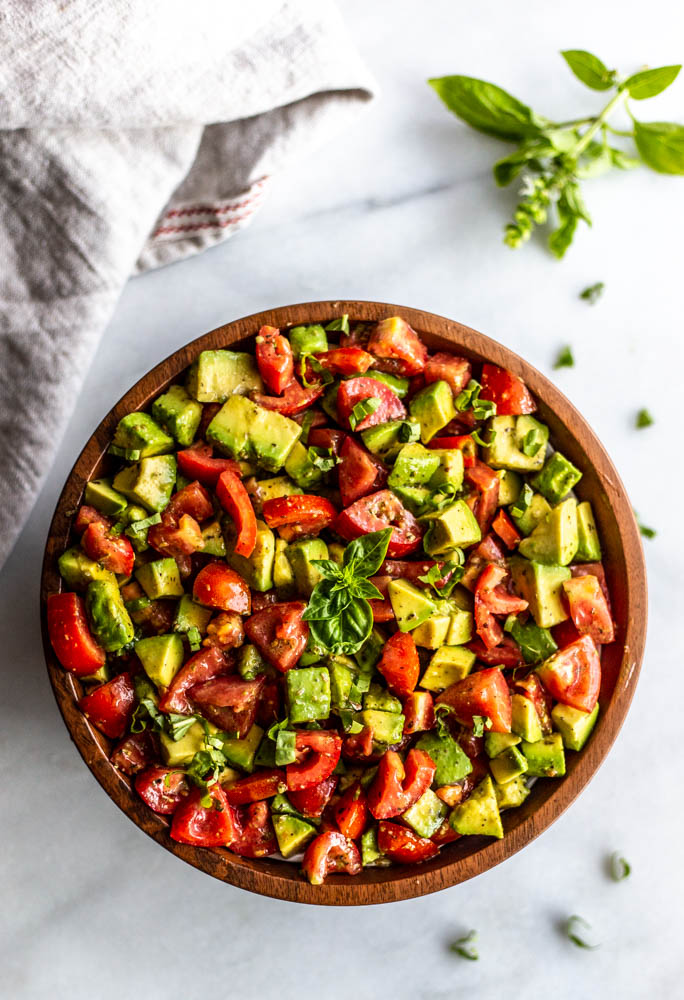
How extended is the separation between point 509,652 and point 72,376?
1.68 metres

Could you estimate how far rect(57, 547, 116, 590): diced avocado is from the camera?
2547 mm

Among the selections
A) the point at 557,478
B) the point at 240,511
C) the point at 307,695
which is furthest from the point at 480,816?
the point at 240,511

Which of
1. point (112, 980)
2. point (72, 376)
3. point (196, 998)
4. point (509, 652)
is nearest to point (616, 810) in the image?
point (509, 652)

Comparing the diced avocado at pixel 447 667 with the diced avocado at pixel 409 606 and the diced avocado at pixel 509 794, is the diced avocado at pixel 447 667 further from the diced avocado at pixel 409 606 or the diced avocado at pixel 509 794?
the diced avocado at pixel 509 794

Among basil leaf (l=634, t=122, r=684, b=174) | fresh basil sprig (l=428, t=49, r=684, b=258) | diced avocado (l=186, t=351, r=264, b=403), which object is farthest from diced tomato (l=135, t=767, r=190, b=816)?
basil leaf (l=634, t=122, r=684, b=174)

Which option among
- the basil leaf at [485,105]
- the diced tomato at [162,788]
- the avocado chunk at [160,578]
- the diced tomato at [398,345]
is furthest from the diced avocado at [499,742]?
the basil leaf at [485,105]

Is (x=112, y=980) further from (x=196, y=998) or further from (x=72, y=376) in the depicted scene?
(x=72, y=376)

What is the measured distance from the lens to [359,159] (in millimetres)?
3326

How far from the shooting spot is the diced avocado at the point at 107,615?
2.50m

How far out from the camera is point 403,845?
2.65 metres

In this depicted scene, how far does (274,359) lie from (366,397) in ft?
0.95

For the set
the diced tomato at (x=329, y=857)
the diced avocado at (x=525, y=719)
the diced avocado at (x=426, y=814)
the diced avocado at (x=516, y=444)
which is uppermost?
the diced avocado at (x=516, y=444)

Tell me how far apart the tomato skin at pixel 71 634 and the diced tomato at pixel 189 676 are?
23cm

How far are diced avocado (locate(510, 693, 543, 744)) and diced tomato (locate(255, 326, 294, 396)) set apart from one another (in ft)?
3.82
